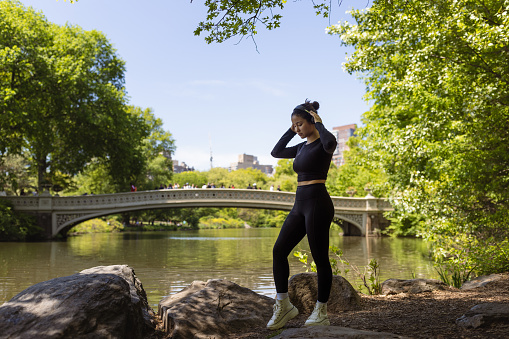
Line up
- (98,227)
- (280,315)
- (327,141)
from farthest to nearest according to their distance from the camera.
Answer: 1. (98,227)
2. (280,315)
3. (327,141)

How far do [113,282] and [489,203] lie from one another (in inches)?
279

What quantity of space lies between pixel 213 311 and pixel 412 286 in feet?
8.00

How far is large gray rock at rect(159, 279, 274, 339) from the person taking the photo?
3.57 metres

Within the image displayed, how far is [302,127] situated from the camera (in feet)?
11.2

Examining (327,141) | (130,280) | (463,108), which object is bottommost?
(130,280)

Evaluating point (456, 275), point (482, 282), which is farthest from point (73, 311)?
point (456, 275)

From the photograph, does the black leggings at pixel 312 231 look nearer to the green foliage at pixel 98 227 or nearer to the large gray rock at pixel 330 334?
the large gray rock at pixel 330 334

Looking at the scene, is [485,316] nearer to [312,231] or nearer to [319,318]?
[319,318]

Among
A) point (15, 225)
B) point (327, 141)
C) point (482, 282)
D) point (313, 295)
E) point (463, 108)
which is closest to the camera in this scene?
point (327, 141)

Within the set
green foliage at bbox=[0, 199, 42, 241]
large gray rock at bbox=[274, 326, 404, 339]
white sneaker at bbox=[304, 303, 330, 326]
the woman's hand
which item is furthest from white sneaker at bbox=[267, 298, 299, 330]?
green foliage at bbox=[0, 199, 42, 241]

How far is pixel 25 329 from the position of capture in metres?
2.74

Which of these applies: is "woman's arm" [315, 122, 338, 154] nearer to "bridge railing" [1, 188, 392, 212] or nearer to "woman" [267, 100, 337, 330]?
"woman" [267, 100, 337, 330]

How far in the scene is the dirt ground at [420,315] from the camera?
9.27ft

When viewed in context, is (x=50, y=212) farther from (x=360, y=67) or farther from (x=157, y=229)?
(x=360, y=67)
